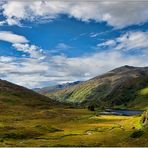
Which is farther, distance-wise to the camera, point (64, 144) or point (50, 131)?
point (50, 131)

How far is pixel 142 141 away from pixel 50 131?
53014 mm

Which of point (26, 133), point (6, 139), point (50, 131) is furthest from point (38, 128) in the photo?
point (6, 139)

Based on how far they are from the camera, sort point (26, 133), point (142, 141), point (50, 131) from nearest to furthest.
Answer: point (142, 141), point (26, 133), point (50, 131)

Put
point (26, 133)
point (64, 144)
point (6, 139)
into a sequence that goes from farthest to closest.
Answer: point (26, 133) < point (6, 139) < point (64, 144)

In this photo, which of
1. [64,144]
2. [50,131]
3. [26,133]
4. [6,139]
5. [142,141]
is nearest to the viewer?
[142,141]

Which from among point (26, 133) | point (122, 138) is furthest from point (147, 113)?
point (26, 133)

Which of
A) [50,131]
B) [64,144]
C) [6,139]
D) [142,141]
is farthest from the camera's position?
[50,131]

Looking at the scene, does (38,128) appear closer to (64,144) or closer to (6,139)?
(6,139)

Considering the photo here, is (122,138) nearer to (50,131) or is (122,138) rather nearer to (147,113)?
(147,113)

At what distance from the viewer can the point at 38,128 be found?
446ft

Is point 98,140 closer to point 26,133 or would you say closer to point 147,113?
point 147,113

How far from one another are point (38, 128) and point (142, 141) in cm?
5915

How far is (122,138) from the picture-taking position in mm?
96375

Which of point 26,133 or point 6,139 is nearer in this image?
point 6,139
